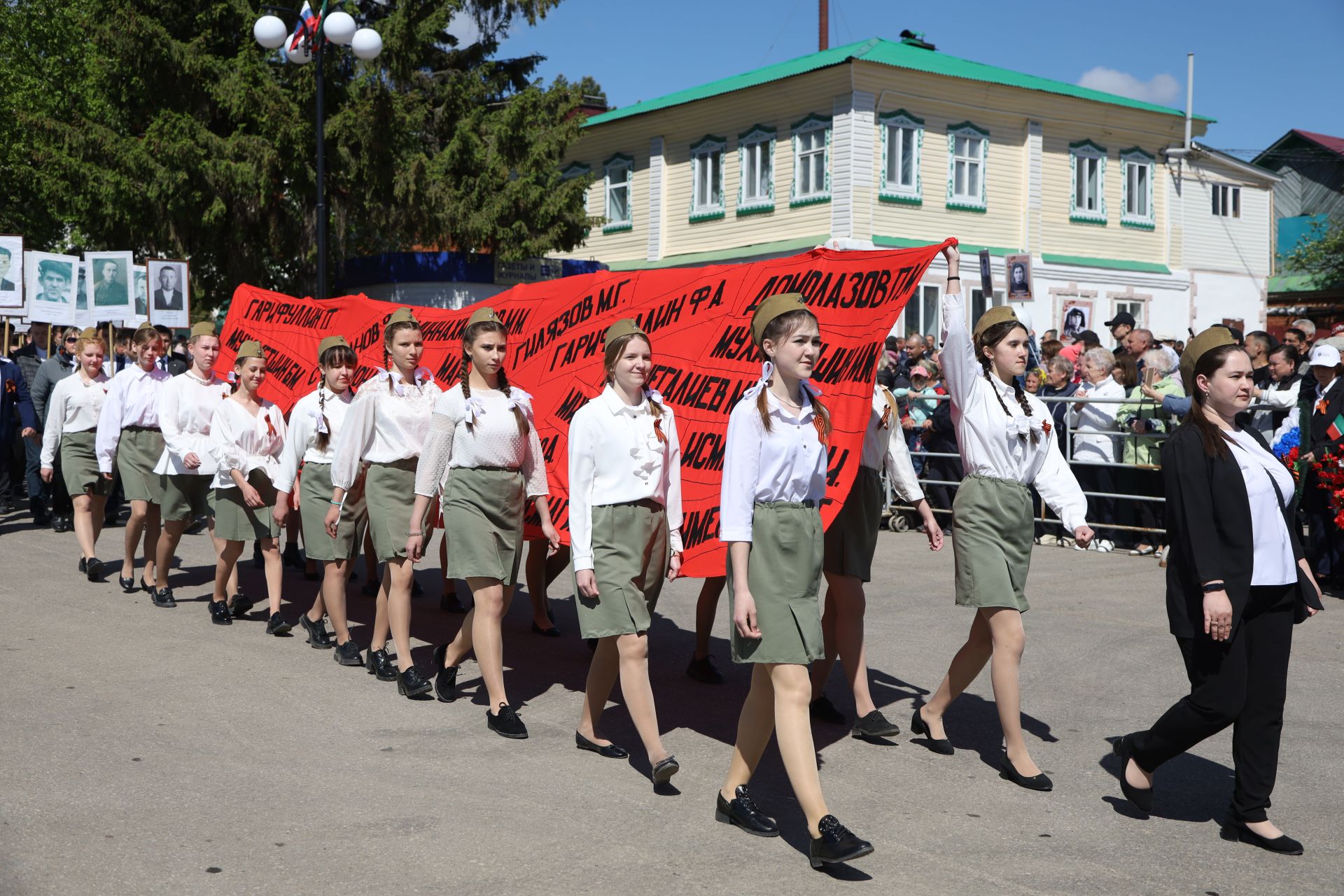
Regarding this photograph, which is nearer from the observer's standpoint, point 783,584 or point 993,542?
point 783,584

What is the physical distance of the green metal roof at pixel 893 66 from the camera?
30.4 metres

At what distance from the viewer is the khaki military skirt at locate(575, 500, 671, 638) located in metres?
5.96

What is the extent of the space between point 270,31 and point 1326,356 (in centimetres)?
1413

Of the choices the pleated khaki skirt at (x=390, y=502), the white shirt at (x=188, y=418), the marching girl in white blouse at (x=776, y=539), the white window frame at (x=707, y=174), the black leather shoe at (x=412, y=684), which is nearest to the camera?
the marching girl in white blouse at (x=776, y=539)

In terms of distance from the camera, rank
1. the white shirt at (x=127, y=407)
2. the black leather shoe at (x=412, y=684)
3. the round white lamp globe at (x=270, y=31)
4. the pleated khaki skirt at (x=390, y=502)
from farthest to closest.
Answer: the round white lamp globe at (x=270, y=31) → the white shirt at (x=127, y=407) → the pleated khaki skirt at (x=390, y=502) → the black leather shoe at (x=412, y=684)

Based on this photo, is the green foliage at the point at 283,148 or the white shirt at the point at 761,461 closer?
the white shirt at the point at 761,461

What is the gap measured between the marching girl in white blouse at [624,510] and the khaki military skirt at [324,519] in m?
2.34

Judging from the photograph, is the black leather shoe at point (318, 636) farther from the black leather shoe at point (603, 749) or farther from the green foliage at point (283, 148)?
the green foliage at point (283, 148)

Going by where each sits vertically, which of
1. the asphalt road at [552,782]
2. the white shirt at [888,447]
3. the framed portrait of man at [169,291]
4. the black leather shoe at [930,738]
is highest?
the framed portrait of man at [169,291]

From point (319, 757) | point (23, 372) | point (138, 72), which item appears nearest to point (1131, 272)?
point (138, 72)

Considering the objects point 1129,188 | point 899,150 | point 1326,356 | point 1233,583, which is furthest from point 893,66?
point 1233,583

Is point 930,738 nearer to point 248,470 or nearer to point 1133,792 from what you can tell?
point 1133,792

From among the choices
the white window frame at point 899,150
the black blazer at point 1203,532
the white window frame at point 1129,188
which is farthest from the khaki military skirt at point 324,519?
the white window frame at point 1129,188

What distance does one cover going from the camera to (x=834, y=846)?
468 cm
